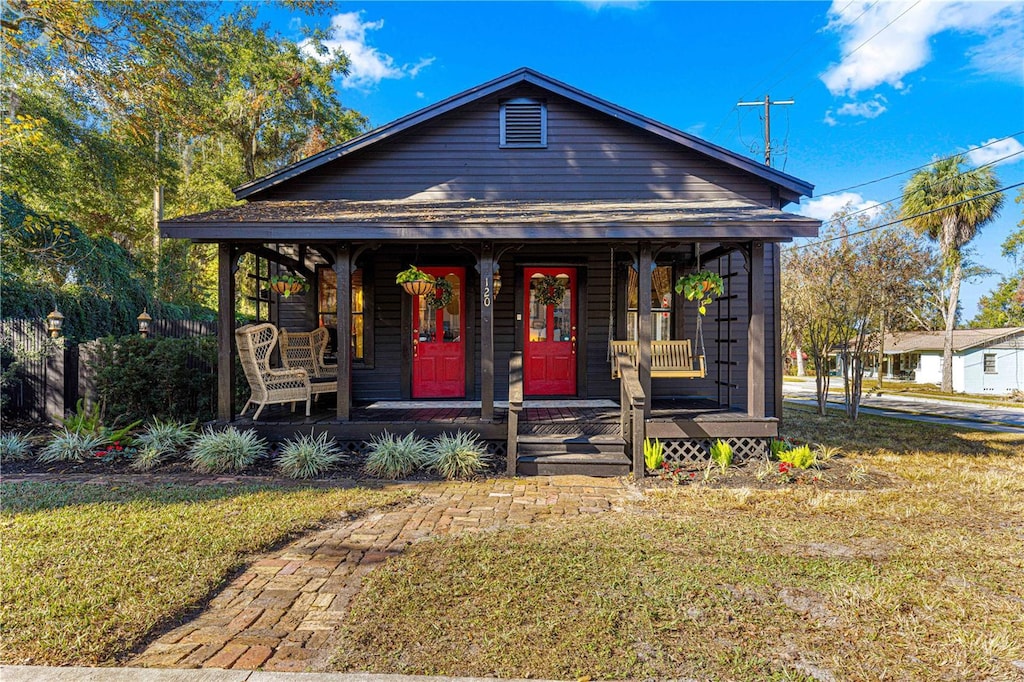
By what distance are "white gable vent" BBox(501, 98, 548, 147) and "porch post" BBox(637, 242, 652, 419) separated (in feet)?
10.9

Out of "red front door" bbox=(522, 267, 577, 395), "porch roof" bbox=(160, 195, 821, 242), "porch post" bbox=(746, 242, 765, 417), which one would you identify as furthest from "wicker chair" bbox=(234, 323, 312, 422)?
"porch post" bbox=(746, 242, 765, 417)

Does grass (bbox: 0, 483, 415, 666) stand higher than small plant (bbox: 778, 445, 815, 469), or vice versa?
small plant (bbox: 778, 445, 815, 469)

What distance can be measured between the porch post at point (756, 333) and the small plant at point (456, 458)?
3.47m

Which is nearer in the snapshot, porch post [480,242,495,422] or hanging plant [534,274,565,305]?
porch post [480,242,495,422]

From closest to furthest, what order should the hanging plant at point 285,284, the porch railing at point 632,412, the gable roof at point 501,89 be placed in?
the porch railing at point 632,412 < the hanging plant at point 285,284 < the gable roof at point 501,89

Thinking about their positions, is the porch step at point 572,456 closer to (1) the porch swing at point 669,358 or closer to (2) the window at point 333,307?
(1) the porch swing at point 669,358

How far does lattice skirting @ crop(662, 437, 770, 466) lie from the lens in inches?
249

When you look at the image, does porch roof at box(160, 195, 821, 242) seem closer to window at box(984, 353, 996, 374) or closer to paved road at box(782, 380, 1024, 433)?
paved road at box(782, 380, 1024, 433)

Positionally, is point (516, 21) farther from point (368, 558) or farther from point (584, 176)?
point (368, 558)

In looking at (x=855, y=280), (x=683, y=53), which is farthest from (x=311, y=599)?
(x=683, y=53)

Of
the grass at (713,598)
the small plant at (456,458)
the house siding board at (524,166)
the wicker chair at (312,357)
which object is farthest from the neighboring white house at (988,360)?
the wicker chair at (312,357)

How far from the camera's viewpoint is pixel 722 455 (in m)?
5.96

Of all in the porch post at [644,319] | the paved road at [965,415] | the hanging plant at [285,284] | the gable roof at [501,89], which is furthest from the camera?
the paved road at [965,415]

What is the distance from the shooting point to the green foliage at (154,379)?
732cm
